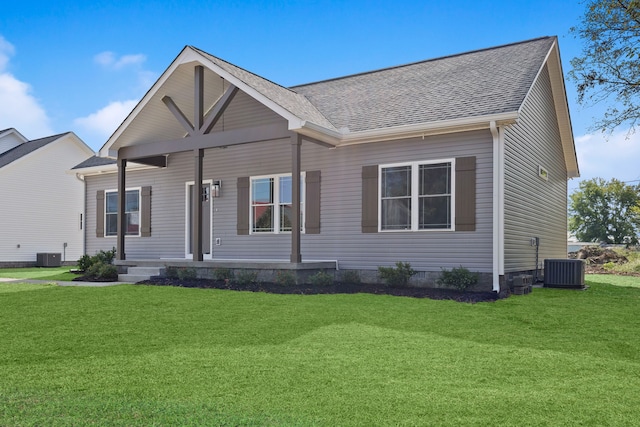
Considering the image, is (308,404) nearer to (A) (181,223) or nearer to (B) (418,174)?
(B) (418,174)

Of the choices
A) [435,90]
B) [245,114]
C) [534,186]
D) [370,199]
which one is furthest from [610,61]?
[245,114]

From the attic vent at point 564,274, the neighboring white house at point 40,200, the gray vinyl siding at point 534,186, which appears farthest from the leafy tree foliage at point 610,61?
the neighboring white house at point 40,200

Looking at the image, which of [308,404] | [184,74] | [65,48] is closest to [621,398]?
[308,404]

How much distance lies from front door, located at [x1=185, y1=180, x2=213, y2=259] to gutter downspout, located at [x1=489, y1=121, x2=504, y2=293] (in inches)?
278

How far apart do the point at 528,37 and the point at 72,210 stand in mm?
19505

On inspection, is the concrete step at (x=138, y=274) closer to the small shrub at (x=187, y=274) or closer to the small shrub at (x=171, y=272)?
the small shrub at (x=171, y=272)

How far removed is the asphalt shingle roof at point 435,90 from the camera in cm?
998

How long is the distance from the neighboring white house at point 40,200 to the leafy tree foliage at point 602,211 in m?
40.6

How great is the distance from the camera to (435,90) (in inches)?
449

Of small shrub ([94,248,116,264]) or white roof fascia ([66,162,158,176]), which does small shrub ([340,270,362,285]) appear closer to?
white roof fascia ([66,162,158,176])

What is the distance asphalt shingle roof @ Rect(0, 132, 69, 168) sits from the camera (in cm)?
2136

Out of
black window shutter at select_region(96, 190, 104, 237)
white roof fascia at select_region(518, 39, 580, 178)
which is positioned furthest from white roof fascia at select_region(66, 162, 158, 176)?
white roof fascia at select_region(518, 39, 580, 178)

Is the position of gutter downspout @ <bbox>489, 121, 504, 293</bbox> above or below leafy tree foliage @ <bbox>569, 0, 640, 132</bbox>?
below

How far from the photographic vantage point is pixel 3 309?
723 centimetres
